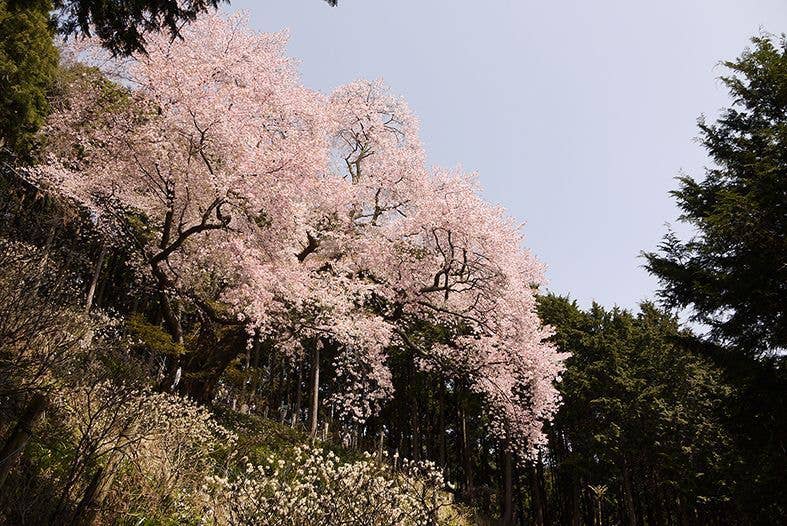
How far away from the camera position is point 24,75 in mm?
13281

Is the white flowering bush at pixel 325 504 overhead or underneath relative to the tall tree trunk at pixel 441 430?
underneath

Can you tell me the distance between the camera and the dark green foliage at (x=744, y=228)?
340 inches

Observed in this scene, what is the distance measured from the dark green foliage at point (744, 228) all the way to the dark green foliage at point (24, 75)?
58.3 ft

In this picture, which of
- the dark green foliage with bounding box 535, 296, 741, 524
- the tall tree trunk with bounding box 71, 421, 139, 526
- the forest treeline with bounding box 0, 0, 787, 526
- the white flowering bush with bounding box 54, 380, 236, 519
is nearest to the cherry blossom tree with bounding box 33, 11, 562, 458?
the forest treeline with bounding box 0, 0, 787, 526

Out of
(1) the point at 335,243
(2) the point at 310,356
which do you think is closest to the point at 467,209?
(1) the point at 335,243

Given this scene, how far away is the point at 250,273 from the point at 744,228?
391 inches

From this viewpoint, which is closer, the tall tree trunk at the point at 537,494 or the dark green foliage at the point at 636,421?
the dark green foliage at the point at 636,421

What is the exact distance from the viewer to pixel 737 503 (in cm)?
1115

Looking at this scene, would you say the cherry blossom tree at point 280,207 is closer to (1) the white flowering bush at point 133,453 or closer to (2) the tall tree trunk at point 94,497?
(1) the white flowering bush at point 133,453

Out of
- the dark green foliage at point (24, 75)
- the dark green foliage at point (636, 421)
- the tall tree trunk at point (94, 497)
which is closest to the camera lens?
the tall tree trunk at point (94, 497)

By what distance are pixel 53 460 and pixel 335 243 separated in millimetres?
9582

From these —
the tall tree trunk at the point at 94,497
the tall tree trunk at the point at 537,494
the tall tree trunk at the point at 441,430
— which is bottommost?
the tall tree trunk at the point at 94,497

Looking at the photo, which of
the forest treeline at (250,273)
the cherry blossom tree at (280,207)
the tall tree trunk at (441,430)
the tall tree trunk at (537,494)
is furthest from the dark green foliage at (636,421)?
the cherry blossom tree at (280,207)

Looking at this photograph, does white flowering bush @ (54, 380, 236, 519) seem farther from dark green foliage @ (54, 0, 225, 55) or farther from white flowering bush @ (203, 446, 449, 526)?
dark green foliage @ (54, 0, 225, 55)
